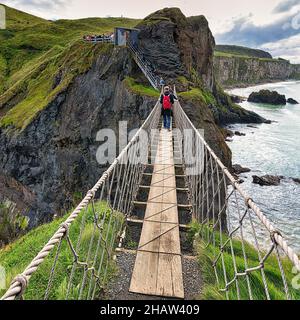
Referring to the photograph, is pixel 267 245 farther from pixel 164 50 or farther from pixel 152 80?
pixel 164 50

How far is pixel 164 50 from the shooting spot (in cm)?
2780

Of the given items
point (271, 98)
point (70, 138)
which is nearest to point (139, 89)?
point (70, 138)

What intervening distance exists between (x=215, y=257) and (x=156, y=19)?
1121 inches

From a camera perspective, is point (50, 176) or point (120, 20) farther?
point (120, 20)

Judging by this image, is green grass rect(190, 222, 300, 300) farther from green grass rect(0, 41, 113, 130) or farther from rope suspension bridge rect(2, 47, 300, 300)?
green grass rect(0, 41, 113, 130)

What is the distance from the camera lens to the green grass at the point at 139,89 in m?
20.8

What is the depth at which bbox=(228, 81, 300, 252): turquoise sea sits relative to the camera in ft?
80.7

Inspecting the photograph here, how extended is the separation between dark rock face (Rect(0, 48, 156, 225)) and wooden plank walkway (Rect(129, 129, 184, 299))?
14.9 metres

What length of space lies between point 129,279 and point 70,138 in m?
20.4

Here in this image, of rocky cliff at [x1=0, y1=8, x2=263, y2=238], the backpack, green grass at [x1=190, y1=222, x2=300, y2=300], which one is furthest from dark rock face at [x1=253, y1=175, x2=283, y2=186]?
green grass at [x1=190, y1=222, x2=300, y2=300]

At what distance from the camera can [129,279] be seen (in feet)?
12.9

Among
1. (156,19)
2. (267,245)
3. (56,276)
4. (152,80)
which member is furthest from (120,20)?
(56,276)

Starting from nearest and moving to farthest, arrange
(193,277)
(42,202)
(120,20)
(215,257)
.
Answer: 1. (193,277)
2. (215,257)
3. (42,202)
4. (120,20)
